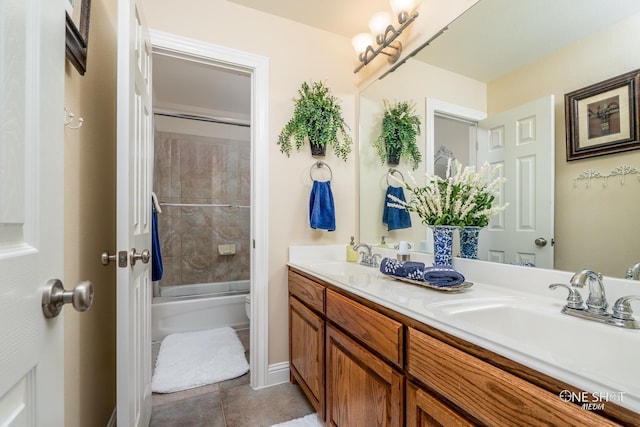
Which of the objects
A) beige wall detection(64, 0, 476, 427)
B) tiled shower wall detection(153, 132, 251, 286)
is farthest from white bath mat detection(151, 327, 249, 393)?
tiled shower wall detection(153, 132, 251, 286)

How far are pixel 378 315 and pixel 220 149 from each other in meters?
3.09

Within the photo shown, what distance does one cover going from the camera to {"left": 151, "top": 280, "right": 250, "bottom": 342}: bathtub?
8.14ft

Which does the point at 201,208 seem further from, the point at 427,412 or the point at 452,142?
the point at 427,412

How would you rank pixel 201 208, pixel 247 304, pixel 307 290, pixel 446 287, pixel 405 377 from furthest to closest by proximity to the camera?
pixel 201 208 → pixel 247 304 → pixel 307 290 → pixel 446 287 → pixel 405 377

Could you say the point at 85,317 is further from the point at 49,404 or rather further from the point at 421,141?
the point at 421,141

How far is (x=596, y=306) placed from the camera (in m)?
0.81

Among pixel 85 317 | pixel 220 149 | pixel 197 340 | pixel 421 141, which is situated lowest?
pixel 197 340

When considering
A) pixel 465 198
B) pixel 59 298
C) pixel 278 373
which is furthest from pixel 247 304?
pixel 59 298

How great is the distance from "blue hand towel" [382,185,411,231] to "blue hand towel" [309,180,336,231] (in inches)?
14.3

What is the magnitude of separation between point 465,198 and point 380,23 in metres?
1.28

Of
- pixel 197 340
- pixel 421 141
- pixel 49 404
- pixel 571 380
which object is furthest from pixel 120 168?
pixel 197 340

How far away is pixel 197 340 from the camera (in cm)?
241

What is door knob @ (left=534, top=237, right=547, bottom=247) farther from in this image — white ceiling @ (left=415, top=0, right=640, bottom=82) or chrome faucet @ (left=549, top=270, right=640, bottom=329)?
white ceiling @ (left=415, top=0, right=640, bottom=82)

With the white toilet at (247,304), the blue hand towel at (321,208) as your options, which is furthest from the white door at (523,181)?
the white toilet at (247,304)
